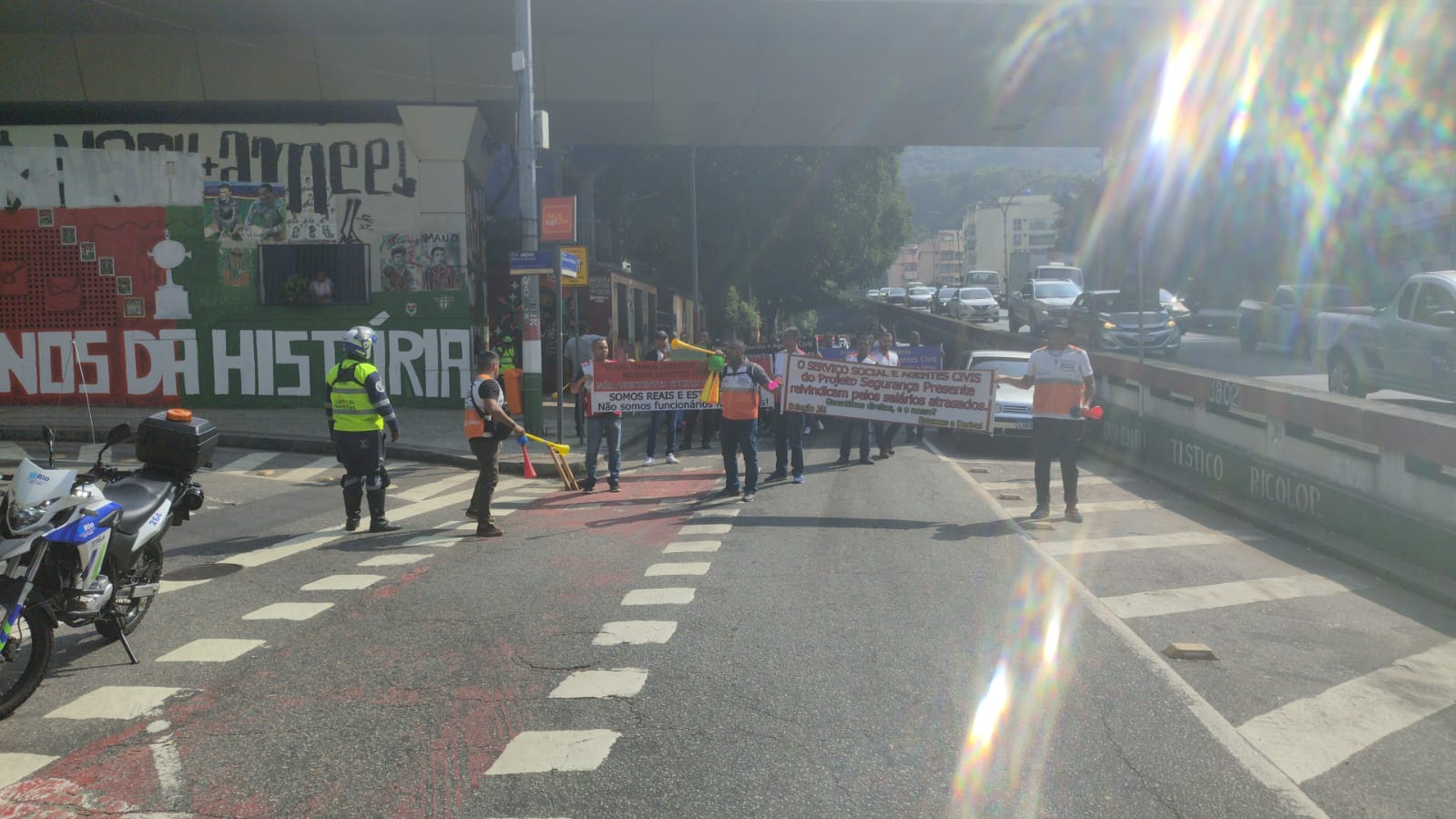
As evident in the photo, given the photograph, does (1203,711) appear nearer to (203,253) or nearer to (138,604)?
(138,604)

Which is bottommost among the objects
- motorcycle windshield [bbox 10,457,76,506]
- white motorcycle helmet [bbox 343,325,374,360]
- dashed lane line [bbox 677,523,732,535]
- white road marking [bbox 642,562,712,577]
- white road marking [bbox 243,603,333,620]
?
dashed lane line [bbox 677,523,732,535]

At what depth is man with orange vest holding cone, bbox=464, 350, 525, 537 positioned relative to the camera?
10.8m

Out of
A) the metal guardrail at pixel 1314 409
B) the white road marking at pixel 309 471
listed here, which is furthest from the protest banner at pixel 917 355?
the white road marking at pixel 309 471

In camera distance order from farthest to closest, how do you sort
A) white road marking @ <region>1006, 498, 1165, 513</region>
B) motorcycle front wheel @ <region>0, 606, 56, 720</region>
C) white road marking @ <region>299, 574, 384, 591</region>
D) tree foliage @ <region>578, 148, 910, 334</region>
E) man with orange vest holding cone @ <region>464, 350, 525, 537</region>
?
tree foliage @ <region>578, 148, 910, 334</region> < white road marking @ <region>1006, 498, 1165, 513</region> < man with orange vest holding cone @ <region>464, 350, 525, 537</region> < white road marking @ <region>299, 574, 384, 591</region> < motorcycle front wheel @ <region>0, 606, 56, 720</region>

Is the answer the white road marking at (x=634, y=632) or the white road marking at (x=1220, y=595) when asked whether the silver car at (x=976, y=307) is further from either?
the white road marking at (x=634, y=632)

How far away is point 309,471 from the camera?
15.9m

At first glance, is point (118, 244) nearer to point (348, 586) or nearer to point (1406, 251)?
point (348, 586)

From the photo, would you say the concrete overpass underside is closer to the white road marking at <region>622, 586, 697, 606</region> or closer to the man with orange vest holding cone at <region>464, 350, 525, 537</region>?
→ the man with orange vest holding cone at <region>464, 350, 525, 537</region>

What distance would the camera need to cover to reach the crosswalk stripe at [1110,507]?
12094mm

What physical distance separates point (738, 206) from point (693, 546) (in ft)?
109

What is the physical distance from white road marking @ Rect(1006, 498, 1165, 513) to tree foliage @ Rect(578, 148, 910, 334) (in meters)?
29.8

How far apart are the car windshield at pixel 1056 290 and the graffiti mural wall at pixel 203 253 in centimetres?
1953

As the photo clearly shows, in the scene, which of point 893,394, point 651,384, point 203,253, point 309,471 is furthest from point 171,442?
point 203,253

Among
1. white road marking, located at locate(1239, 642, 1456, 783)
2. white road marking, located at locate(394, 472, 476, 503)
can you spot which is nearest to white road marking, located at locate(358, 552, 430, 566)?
white road marking, located at locate(394, 472, 476, 503)
